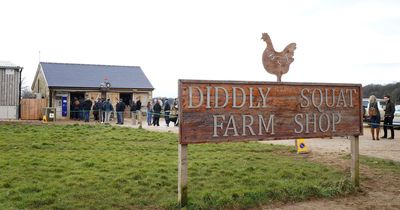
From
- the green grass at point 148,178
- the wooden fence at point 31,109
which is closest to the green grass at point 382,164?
the green grass at point 148,178

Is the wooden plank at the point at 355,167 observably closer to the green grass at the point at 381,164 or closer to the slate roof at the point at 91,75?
the green grass at the point at 381,164

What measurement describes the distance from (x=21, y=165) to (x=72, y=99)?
27.8 m

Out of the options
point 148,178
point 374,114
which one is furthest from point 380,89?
point 148,178

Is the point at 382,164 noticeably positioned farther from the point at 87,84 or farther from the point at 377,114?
the point at 87,84

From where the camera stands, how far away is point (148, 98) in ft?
122

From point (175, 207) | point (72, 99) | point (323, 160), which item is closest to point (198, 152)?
point (323, 160)

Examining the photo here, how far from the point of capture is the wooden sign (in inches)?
236

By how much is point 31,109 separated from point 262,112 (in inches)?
1011

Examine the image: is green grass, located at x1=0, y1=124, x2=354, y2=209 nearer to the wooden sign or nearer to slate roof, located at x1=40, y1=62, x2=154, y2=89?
the wooden sign

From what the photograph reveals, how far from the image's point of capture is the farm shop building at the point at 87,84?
33.9m

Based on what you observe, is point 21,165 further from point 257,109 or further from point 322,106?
point 322,106

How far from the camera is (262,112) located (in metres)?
6.64

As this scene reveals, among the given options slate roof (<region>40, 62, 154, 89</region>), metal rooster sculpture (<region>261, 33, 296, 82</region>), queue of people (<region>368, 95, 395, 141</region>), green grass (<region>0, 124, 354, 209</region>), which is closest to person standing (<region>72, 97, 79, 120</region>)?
slate roof (<region>40, 62, 154, 89</region>)

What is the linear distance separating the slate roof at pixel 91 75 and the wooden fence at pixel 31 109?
4.53 meters
